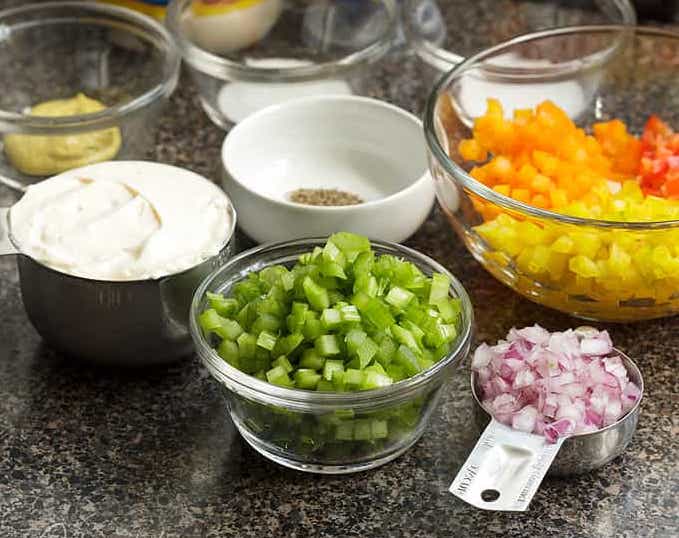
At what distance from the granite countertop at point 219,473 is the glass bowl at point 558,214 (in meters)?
0.09

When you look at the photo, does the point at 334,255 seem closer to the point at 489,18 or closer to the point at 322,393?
the point at 322,393

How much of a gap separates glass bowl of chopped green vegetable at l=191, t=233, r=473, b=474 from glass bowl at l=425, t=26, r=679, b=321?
138 millimetres

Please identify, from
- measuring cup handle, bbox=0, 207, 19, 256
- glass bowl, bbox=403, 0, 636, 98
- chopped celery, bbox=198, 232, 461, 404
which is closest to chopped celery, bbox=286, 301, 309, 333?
chopped celery, bbox=198, 232, 461, 404

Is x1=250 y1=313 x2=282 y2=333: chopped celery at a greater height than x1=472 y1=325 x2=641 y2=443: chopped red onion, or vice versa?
x1=250 y1=313 x2=282 y2=333: chopped celery

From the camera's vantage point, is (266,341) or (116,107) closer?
(266,341)

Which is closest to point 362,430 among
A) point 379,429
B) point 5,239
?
point 379,429

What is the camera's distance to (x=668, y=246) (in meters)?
1.47

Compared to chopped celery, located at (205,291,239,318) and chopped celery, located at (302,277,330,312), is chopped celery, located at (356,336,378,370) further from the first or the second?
chopped celery, located at (205,291,239,318)

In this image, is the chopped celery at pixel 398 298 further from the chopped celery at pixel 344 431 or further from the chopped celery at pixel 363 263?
the chopped celery at pixel 344 431

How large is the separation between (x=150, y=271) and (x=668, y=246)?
2.01 feet

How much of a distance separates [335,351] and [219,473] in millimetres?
212

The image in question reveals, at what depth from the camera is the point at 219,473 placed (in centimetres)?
142

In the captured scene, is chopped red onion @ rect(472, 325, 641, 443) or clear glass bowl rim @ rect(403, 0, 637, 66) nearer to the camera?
chopped red onion @ rect(472, 325, 641, 443)

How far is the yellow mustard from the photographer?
1837 mm
